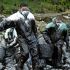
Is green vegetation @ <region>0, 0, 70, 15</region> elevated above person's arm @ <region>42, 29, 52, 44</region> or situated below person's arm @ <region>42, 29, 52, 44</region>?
above

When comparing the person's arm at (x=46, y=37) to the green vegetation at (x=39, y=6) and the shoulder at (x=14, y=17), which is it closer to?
the shoulder at (x=14, y=17)

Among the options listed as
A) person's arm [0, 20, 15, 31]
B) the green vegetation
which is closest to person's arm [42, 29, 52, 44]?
person's arm [0, 20, 15, 31]

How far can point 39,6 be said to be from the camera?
119 ft

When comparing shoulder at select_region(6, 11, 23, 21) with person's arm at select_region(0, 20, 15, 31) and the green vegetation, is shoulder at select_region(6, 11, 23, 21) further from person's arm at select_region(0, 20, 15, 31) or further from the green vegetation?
the green vegetation

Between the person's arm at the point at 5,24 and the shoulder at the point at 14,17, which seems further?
the shoulder at the point at 14,17

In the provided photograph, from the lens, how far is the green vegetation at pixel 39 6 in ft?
112

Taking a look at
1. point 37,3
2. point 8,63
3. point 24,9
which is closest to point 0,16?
point 37,3

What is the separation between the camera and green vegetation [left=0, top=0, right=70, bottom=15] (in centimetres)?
3403

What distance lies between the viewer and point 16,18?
13.8 meters

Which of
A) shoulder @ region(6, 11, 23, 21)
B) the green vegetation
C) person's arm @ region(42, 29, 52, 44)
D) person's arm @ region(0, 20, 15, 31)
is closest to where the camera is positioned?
person's arm @ region(0, 20, 15, 31)

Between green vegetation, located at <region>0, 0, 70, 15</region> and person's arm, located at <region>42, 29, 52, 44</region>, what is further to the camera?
green vegetation, located at <region>0, 0, 70, 15</region>

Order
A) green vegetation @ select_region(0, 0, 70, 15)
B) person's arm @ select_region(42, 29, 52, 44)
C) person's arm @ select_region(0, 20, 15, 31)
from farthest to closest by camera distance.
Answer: green vegetation @ select_region(0, 0, 70, 15) < person's arm @ select_region(42, 29, 52, 44) < person's arm @ select_region(0, 20, 15, 31)

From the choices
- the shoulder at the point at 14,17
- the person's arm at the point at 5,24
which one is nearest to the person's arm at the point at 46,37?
the shoulder at the point at 14,17

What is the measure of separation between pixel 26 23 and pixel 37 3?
23.2 meters
